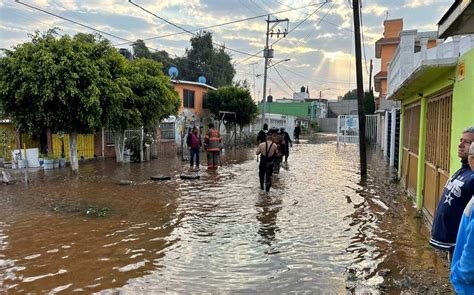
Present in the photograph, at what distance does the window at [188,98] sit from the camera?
30.0m

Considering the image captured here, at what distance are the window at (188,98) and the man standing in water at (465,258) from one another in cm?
2841

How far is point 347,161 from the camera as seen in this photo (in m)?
20.1

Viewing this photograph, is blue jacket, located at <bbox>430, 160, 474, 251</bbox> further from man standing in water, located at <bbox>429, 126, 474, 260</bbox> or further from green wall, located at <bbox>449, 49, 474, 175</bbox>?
green wall, located at <bbox>449, 49, 474, 175</bbox>

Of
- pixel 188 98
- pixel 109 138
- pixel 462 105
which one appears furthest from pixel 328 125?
pixel 462 105

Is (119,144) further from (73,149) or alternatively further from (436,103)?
(436,103)

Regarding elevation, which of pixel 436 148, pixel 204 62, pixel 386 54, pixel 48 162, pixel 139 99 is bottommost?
pixel 48 162

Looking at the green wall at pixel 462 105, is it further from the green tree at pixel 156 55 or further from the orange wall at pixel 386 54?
the green tree at pixel 156 55

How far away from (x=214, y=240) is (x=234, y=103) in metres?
24.9

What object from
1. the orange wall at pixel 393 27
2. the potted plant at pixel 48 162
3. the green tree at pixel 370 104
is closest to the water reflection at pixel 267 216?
the potted plant at pixel 48 162

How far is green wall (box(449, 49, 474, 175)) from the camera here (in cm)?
520

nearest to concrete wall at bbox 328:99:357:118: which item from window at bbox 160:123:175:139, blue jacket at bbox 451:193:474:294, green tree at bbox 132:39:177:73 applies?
green tree at bbox 132:39:177:73

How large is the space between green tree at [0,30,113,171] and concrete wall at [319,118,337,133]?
62.8 metres

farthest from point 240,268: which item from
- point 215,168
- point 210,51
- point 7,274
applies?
point 210,51

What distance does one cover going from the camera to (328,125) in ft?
244
